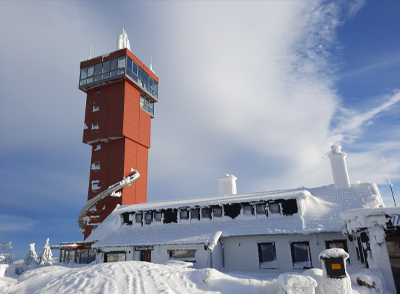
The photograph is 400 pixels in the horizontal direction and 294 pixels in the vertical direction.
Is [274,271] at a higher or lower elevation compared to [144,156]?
lower

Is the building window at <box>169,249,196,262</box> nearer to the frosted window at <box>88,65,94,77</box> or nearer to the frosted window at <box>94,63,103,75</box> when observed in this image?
the frosted window at <box>94,63,103,75</box>

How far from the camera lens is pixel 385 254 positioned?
427 inches

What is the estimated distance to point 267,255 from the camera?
17.4 meters

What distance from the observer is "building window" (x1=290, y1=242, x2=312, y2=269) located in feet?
53.2

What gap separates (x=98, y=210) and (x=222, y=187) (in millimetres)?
16023

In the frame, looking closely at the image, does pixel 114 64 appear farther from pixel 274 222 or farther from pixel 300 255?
pixel 300 255

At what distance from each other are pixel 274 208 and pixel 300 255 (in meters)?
3.34

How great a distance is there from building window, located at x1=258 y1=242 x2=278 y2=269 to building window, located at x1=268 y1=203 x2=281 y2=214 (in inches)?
88.5

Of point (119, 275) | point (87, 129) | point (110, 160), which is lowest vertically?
point (119, 275)

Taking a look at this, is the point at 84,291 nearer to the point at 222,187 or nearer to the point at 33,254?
the point at 222,187

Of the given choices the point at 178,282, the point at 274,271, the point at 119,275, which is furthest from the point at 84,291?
the point at 274,271

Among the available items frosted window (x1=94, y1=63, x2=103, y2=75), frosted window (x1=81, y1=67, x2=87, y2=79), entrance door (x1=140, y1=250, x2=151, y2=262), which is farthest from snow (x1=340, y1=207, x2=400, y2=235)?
frosted window (x1=81, y1=67, x2=87, y2=79)

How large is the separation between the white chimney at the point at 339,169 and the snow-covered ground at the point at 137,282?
35.3 feet

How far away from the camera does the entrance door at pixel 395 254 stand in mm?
10859
